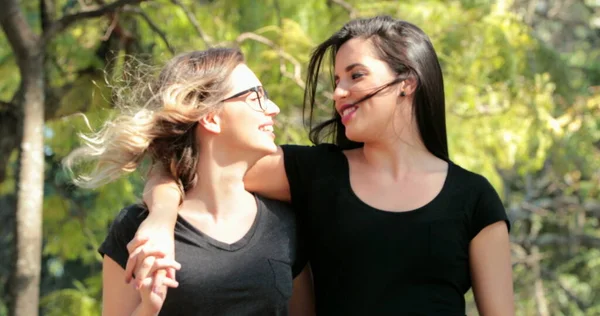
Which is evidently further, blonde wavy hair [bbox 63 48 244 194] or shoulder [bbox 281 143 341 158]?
shoulder [bbox 281 143 341 158]

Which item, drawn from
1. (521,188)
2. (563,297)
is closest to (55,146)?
(521,188)

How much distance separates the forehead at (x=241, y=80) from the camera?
2357 mm

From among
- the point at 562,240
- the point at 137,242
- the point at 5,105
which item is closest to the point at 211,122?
the point at 137,242

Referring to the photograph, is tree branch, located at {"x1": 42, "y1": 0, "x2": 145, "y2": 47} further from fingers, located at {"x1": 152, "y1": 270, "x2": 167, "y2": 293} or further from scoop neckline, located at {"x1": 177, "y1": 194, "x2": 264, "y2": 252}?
fingers, located at {"x1": 152, "y1": 270, "x2": 167, "y2": 293}

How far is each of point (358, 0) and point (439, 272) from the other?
3.54 metres

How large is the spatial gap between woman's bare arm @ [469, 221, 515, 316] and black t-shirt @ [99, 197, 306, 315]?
455mm

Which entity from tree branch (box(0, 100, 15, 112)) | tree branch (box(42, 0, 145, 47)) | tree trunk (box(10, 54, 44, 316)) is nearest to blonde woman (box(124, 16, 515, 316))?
tree trunk (box(10, 54, 44, 316))

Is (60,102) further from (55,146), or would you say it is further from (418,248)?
(418,248)

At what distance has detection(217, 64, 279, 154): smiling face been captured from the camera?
2.33m

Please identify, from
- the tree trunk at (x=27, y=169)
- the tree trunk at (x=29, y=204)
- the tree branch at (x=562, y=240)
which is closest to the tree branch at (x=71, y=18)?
the tree trunk at (x=27, y=169)

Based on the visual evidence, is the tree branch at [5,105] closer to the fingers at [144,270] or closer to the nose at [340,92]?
the nose at [340,92]

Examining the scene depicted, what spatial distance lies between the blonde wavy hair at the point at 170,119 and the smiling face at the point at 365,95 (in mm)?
288

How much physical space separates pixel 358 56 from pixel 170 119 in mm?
500

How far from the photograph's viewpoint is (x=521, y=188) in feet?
39.1
